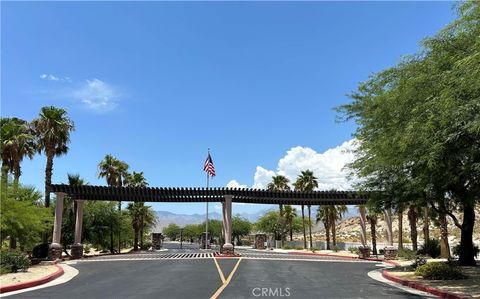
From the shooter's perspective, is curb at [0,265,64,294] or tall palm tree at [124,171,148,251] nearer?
curb at [0,265,64,294]

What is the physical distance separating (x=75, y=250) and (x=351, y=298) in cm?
2645

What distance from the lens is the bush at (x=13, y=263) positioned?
2047 centimetres

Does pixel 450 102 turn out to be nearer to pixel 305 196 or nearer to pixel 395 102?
pixel 395 102

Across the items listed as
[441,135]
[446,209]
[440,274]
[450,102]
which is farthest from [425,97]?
[446,209]

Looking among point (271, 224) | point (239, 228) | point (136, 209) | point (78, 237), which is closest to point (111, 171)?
point (136, 209)

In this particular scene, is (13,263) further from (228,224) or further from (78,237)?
(228,224)

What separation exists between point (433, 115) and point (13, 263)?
60.1 feet

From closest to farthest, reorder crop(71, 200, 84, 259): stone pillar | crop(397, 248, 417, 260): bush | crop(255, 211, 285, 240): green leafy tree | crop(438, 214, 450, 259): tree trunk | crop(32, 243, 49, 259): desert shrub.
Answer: crop(438, 214, 450, 259): tree trunk
crop(397, 248, 417, 260): bush
crop(32, 243, 49, 259): desert shrub
crop(71, 200, 84, 259): stone pillar
crop(255, 211, 285, 240): green leafy tree

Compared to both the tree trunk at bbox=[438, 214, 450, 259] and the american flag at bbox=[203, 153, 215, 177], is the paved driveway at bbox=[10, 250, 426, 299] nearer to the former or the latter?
the tree trunk at bbox=[438, 214, 450, 259]

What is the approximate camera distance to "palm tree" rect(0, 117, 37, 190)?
36750mm

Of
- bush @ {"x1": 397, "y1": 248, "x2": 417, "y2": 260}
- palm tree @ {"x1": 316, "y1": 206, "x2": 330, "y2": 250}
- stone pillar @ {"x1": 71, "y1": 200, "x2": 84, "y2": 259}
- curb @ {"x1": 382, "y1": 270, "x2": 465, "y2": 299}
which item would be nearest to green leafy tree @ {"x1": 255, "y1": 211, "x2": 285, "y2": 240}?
palm tree @ {"x1": 316, "y1": 206, "x2": 330, "y2": 250}

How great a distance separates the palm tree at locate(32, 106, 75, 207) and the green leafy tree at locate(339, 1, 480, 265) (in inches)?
988

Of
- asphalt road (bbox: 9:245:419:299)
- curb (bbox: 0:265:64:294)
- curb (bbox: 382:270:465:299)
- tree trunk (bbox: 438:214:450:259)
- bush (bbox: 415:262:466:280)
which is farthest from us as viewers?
tree trunk (bbox: 438:214:450:259)

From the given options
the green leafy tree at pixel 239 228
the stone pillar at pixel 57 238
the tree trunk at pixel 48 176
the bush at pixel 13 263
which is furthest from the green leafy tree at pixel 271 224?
the bush at pixel 13 263
